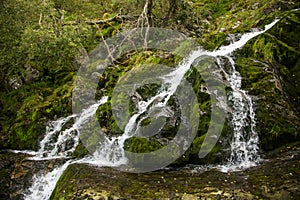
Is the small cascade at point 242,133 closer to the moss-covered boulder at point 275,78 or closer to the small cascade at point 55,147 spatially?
the moss-covered boulder at point 275,78

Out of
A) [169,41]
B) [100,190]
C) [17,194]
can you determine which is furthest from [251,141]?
[169,41]

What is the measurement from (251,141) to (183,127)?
1.71 metres

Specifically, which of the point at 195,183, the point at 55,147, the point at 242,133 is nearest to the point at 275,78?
the point at 242,133

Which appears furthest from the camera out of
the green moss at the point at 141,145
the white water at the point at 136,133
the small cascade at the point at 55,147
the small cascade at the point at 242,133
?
the small cascade at the point at 55,147

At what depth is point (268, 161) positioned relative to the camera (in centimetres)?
702

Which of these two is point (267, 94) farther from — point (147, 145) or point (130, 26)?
point (130, 26)

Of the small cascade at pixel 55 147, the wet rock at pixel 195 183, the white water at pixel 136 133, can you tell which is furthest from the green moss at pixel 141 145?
the small cascade at pixel 55 147

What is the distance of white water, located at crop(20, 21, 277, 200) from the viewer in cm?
748

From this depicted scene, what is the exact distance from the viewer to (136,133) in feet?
28.0

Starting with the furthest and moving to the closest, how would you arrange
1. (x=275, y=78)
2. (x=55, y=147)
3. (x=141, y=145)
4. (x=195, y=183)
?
(x=55, y=147) < (x=275, y=78) < (x=141, y=145) < (x=195, y=183)

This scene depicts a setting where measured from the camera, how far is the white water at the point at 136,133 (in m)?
7.48

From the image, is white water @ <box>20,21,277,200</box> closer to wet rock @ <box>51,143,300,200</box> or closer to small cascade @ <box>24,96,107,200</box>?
small cascade @ <box>24,96,107,200</box>

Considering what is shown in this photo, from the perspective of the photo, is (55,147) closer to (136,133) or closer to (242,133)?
(136,133)

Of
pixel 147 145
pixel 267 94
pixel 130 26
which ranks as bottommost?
pixel 147 145
